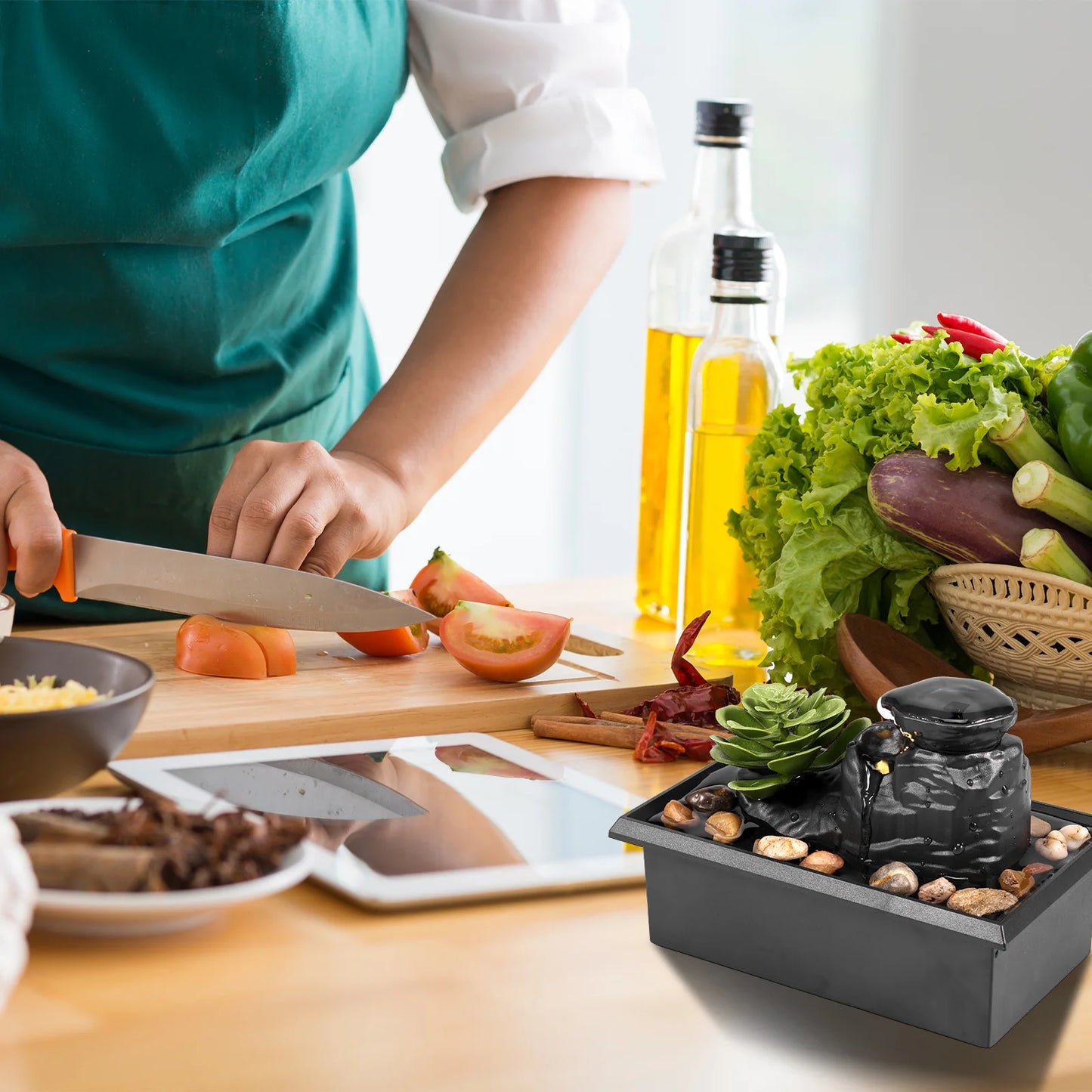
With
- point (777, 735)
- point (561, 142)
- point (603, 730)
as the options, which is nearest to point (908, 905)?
point (777, 735)

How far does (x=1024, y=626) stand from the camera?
0.98 m

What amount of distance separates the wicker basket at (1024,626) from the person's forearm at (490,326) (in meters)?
0.53

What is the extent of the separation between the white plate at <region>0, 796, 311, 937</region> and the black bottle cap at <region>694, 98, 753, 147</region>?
0.81 meters

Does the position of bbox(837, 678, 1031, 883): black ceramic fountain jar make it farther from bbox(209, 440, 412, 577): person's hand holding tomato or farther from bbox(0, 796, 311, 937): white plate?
bbox(209, 440, 412, 577): person's hand holding tomato

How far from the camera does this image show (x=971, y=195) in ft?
10.3

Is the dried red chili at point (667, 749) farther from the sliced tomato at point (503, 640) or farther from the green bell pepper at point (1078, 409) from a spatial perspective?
the green bell pepper at point (1078, 409)

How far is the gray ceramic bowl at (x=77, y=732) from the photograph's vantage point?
29.5 inches

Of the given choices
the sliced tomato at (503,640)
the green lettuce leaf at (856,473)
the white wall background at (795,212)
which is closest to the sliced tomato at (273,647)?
the sliced tomato at (503,640)

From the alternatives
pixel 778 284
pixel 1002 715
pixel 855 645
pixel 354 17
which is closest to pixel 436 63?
pixel 354 17

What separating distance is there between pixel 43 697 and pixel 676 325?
2.45ft

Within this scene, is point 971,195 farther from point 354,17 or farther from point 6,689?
point 6,689

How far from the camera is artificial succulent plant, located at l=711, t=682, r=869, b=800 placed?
726 millimetres

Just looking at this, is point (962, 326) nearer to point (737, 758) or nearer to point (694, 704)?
point (694, 704)

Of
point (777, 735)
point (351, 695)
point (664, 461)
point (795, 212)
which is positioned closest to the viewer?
point (777, 735)
